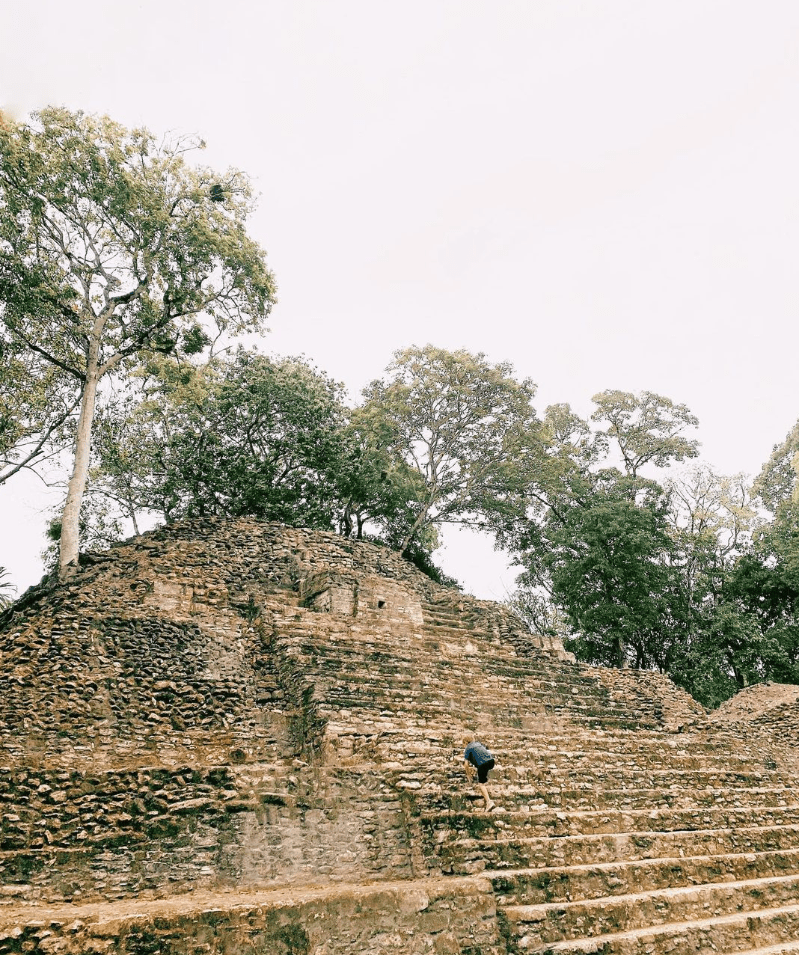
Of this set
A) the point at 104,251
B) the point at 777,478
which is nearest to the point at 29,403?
the point at 104,251

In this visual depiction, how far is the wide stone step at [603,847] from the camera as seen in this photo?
516cm

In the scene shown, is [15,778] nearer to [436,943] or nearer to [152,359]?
[436,943]

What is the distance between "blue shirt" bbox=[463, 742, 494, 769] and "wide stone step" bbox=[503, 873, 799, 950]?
1308mm

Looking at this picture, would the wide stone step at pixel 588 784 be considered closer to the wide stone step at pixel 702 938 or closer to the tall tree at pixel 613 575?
the wide stone step at pixel 702 938

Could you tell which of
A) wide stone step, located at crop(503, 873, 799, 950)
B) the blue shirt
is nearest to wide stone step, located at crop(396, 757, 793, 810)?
the blue shirt

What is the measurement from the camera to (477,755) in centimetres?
600

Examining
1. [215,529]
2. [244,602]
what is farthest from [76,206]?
[244,602]

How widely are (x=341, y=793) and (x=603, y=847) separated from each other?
2537 mm

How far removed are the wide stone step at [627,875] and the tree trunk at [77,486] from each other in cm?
996

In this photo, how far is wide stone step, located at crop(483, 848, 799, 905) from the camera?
16.1 feet

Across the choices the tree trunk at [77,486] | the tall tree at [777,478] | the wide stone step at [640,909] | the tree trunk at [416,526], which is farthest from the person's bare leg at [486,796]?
the tall tree at [777,478]

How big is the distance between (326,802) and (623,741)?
534cm

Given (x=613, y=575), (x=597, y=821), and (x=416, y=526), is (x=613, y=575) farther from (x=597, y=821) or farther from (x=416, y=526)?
(x=597, y=821)

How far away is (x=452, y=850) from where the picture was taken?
16.9ft
